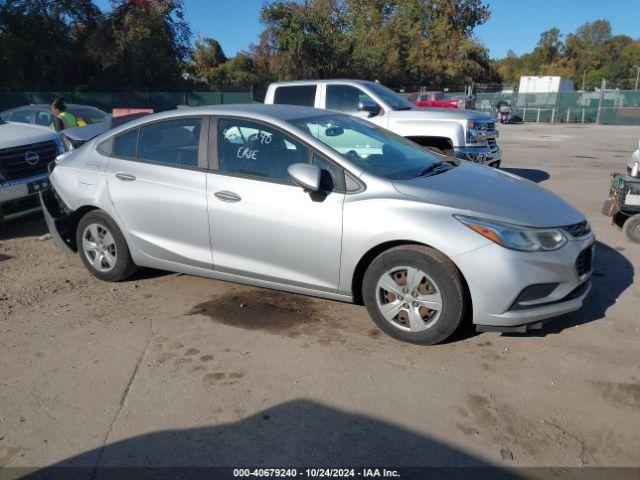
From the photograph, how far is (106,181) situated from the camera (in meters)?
4.98

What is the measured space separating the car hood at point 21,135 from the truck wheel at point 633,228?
7.51m

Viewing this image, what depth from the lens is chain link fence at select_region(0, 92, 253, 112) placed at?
2512 centimetres

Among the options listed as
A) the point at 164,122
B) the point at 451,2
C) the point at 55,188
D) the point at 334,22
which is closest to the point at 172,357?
the point at 164,122

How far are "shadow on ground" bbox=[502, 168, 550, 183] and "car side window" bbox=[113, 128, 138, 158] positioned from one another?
325 inches

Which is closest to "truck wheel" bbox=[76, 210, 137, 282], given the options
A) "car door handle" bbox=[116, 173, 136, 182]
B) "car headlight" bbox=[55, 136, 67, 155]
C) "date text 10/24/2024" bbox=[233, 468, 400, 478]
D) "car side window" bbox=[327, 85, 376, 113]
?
"car door handle" bbox=[116, 173, 136, 182]

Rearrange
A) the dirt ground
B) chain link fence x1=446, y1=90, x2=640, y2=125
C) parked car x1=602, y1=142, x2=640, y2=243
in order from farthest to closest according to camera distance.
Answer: chain link fence x1=446, y1=90, x2=640, y2=125, parked car x1=602, y1=142, x2=640, y2=243, the dirt ground

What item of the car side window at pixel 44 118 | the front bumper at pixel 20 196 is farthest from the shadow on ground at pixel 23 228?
the car side window at pixel 44 118

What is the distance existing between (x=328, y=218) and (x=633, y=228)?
167 inches

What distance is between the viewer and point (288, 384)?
350 centimetres

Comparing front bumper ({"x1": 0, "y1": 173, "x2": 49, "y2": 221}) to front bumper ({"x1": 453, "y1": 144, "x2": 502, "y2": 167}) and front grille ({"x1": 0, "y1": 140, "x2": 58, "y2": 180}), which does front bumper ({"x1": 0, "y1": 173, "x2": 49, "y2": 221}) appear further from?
front bumper ({"x1": 453, "y1": 144, "x2": 502, "y2": 167})

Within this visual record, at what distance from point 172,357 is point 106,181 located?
197 centimetres

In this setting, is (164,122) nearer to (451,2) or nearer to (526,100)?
(526,100)

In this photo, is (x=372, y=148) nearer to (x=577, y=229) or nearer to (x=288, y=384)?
(x=577, y=229)

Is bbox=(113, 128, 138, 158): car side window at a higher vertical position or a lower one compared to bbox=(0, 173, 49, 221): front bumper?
higher
